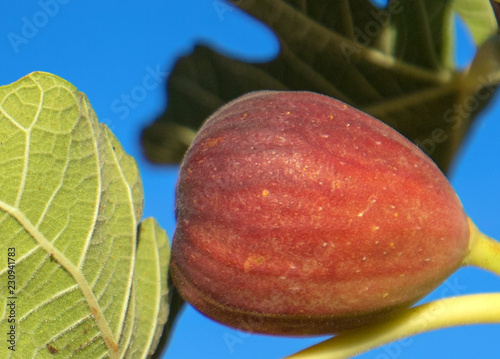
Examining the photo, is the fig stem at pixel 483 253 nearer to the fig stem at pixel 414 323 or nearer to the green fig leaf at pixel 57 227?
the fig stem at pixel 414 323

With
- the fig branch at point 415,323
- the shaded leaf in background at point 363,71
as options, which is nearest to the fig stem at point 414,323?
the fig branch at point 415,323

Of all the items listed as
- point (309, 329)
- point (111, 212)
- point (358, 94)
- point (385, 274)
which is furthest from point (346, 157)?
point (358, 94)

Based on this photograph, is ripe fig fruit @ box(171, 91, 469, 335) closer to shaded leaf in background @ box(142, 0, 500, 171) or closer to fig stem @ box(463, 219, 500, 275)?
fig stem @ box(463, 219, 500, 275)

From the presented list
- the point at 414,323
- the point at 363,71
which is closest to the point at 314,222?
the point at 414,323

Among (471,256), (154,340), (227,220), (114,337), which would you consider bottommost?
(154,340)

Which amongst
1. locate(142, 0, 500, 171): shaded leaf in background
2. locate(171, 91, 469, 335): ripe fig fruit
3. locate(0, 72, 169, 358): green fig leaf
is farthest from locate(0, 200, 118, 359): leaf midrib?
locate(142, 0, 500, 171): shaded leaf in background

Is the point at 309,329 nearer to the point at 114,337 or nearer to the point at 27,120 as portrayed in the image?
the point at 114,337
